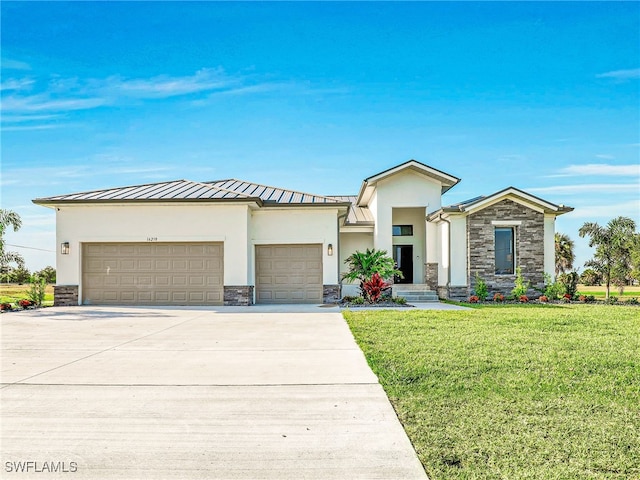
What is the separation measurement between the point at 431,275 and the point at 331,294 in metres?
5.97

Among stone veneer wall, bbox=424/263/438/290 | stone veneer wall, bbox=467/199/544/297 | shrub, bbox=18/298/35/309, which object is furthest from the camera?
stone veneer wall, bbox=424/263/438/290

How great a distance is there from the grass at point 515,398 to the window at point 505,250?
8.81 meters

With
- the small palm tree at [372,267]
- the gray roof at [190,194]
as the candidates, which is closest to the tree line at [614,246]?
the small palm tree at [372,267]

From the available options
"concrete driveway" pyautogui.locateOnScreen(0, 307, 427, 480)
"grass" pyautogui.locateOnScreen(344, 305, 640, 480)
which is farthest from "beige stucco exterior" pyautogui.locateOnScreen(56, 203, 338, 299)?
"grass" pyautogui.locateOnScreen(344, 305, 640, 480)

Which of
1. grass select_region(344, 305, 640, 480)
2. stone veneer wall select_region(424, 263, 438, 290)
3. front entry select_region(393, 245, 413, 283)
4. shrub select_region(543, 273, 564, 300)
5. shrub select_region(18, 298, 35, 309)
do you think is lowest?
shrub select_region(18, 298, 35, 309)

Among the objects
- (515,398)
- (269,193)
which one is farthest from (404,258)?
(515,398)

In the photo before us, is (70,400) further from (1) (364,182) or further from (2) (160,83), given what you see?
(1) (364,182)

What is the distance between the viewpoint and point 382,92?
1652cm

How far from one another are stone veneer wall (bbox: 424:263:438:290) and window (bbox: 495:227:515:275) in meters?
2.82

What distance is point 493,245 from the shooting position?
17.8m

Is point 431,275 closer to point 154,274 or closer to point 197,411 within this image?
point 154,274

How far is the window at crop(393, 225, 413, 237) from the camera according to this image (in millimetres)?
21953

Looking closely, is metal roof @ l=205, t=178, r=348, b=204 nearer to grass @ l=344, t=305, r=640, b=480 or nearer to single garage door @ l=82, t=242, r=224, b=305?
single garage door @ l=82, t=242, r=224, b=305

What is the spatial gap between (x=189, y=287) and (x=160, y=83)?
7.19 metres
